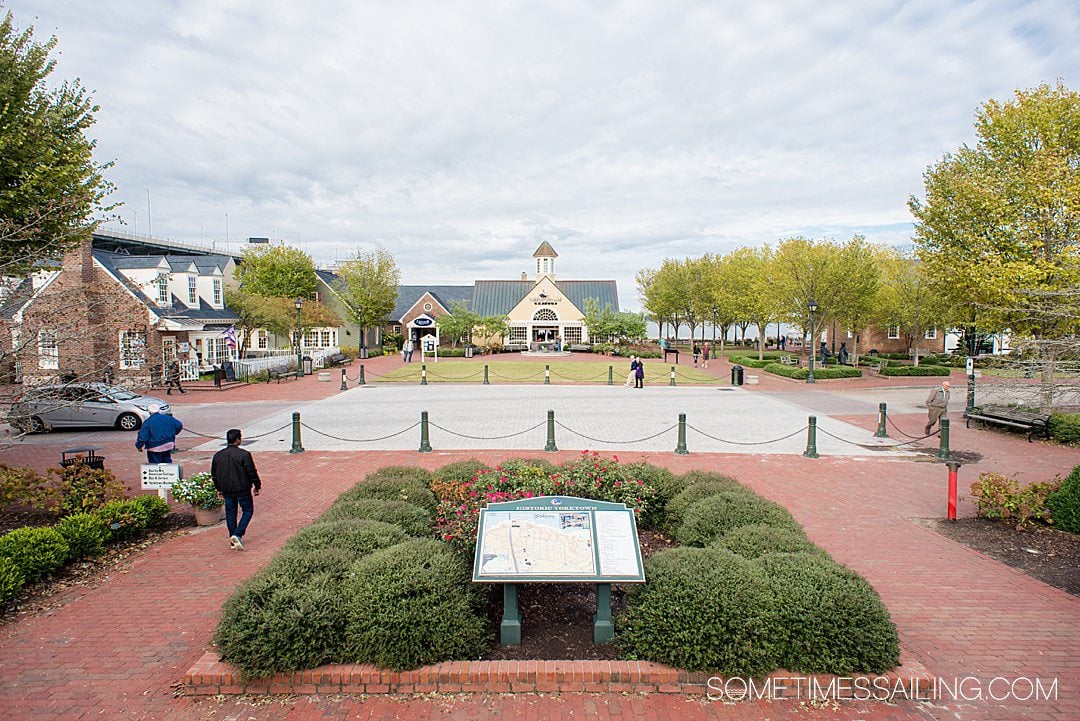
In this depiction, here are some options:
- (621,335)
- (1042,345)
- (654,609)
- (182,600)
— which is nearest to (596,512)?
(654,609)

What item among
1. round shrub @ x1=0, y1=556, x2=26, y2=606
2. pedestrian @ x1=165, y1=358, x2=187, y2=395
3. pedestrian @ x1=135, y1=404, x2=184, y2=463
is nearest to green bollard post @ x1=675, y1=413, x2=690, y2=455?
pedestrian @ x1=135, y1=404, x2=184, y2=463

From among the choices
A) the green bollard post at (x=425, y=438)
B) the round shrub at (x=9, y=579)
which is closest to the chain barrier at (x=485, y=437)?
the green bollard post at (x=425, y=438)

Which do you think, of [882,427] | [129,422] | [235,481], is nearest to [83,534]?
[235,481]

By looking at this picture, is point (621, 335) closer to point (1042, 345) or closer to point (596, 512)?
point (1042, 345)

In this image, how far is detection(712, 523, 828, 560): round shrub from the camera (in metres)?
6.13

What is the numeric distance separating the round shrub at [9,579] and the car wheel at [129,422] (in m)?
12.4

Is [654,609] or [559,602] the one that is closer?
[654,609]

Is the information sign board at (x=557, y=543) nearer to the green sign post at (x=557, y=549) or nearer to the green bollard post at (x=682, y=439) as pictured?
the green sign post at (x=557, y=549)

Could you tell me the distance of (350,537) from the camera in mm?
6281

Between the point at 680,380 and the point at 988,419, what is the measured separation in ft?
49.5

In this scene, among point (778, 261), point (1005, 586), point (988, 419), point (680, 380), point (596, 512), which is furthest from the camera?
point (778, 261)

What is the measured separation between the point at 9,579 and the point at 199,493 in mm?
2802

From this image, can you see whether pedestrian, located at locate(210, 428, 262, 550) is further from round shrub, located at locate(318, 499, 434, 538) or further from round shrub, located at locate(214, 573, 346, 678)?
round shrub, located at locate(214, 573, 346, 678)

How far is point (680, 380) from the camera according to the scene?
103ft
